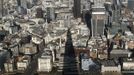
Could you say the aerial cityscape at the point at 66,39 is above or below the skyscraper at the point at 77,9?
below

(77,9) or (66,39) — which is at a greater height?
(77,9)

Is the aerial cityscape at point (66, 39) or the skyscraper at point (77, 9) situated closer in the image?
the aerial cityscape at point (66, 39)

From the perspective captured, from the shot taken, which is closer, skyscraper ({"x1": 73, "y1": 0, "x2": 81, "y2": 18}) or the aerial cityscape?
the aerial cityscape

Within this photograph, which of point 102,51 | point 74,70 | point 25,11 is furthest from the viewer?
point 25,11

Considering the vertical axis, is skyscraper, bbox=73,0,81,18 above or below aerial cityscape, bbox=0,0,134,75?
above

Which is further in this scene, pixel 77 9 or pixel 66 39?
pixel 77 9

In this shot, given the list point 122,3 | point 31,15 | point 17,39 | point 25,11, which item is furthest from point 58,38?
point 122,3

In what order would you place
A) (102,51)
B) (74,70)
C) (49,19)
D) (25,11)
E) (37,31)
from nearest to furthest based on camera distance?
(74,70)
(102,51)
(37,31)
(49,19)
(25,11)

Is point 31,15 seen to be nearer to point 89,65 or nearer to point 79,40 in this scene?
point 79,40
